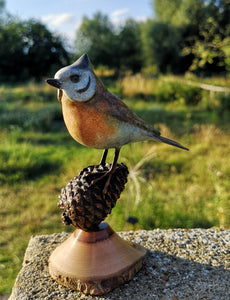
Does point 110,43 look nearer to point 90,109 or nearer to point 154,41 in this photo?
point 154,41

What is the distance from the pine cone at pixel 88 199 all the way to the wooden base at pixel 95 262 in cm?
8

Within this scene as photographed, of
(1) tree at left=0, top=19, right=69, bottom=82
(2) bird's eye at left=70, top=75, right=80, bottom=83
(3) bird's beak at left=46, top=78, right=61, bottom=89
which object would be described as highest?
(1) tree at left=0, top=19, right=69, bottom=82

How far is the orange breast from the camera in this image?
145 centimetres

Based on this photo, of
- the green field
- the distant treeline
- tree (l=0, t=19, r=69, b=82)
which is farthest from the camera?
the distant treeline

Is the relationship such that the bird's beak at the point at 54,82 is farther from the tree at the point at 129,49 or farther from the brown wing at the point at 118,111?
the tree at the point at 129,49

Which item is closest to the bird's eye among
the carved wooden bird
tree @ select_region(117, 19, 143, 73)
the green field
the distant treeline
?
the carved wooden bird

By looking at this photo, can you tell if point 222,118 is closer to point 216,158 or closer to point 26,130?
point 216,158

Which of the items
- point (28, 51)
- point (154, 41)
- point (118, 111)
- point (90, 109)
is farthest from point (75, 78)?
point (154, 41)

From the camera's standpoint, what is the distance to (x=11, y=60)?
29.9ft

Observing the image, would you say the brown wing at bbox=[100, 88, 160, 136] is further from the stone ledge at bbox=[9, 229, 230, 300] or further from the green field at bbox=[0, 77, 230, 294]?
the green field at bbox=[0, 77, 230, 294]

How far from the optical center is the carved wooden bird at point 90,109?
1401 mm

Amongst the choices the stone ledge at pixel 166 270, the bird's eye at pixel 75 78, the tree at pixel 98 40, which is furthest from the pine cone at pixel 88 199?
the tree at pixel 98 40

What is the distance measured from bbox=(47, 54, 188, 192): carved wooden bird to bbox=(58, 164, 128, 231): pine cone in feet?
0.78

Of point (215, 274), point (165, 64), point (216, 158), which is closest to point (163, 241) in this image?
point (215, 274)
